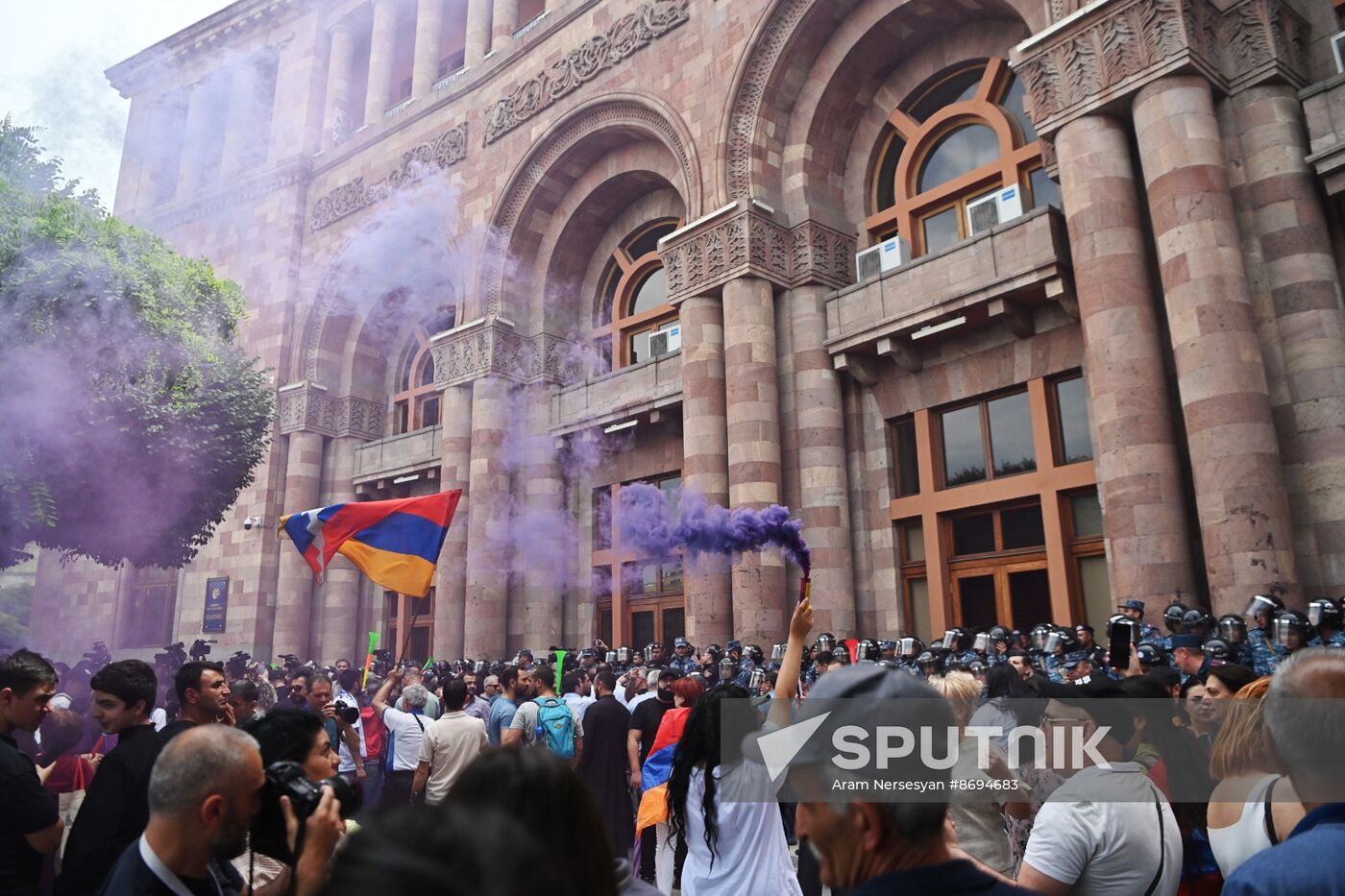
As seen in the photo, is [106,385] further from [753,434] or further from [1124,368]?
[1124,368]

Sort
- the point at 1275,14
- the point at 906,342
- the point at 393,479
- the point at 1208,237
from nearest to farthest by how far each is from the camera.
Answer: the point at 1208,237 < the point at 1275,14 < the point at 906,342 < the point at 393,479

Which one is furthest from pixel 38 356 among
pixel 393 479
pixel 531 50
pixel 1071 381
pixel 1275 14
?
pixel 1275 14

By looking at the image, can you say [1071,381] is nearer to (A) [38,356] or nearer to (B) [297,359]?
(A) [38,356]

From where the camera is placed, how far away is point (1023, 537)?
1373 cm

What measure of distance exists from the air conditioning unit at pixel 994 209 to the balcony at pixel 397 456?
12.9 metres

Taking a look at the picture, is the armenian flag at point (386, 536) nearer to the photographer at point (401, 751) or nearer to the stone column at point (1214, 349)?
the photographer at point (401, 751)

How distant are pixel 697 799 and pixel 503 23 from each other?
2203cm

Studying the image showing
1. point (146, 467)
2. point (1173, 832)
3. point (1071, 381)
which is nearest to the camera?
point (1173, 832)

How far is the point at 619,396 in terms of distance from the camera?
1873 cm

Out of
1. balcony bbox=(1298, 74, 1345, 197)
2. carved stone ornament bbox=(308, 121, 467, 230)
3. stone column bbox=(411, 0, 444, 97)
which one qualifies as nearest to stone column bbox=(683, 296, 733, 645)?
balcony bbox=(1298, 74, 1345, 197)

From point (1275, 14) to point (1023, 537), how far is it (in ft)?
24.5

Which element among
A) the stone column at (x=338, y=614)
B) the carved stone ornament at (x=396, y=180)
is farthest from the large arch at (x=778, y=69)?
the stone column at (x=338, y=614)

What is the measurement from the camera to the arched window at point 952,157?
14695 millimetres

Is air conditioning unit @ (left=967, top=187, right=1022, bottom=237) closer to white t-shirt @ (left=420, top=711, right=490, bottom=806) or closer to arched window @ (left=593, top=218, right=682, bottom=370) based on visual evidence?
arched window @ (left=593, top=218, right=682, bottom=370)
